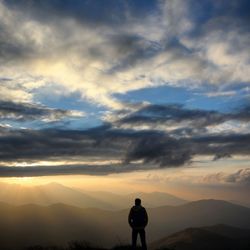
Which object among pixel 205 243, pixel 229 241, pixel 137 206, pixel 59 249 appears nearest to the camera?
pixel 137 206

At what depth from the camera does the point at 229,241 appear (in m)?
147

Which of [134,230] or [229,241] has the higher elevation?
[134,230]

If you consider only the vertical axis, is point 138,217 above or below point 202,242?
above

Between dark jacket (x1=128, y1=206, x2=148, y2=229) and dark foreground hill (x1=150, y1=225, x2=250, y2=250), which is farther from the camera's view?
dark foreground hill (x1=150, y1=225, x2=250, y2=250)

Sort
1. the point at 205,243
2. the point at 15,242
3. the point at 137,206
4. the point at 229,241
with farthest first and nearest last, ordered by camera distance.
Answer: the point at 15,242 → the point at 229,241 → the point at 205,243 → the point at 137,206

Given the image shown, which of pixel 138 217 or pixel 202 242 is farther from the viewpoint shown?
pixel 202 242

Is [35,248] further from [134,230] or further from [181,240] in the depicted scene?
[181,240]

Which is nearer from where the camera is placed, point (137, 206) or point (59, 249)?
point (137, 206)

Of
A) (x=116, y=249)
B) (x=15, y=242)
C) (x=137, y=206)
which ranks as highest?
(x=137, y=206)

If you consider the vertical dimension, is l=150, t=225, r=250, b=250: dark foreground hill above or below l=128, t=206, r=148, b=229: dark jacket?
below

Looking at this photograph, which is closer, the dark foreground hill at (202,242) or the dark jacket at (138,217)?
the dark jacket at (138,217)

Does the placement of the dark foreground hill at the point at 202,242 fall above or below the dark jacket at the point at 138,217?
below

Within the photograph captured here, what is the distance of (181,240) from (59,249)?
399 feet

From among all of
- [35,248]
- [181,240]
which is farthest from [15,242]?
[35,248]
